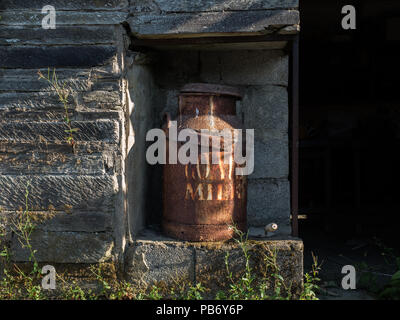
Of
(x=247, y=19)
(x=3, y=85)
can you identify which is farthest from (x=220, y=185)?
(x=3, y=85)

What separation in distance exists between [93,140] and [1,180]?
674 mm

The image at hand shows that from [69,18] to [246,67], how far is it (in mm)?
1407

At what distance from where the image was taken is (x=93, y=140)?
304cm

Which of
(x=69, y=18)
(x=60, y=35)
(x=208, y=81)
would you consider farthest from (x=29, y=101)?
(x=208, y=81)

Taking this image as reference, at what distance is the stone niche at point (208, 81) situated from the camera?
304 centimetres

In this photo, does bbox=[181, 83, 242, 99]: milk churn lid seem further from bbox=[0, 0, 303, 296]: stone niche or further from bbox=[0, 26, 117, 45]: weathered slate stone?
bbox=[0, 26, 117, 45]: weathered slate stone

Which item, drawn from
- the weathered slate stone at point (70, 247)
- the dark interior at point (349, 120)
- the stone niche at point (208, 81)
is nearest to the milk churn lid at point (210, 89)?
the stone niche at point (208, 81)

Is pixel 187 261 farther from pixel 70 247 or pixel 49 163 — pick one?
pixel 49 163

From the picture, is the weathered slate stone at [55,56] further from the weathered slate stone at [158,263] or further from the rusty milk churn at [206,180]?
the weathered slate stone at [158,263]

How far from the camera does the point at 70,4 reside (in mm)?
3057

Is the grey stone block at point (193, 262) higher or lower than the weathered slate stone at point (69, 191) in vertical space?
lower

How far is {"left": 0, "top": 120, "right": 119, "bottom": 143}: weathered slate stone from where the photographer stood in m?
3.03

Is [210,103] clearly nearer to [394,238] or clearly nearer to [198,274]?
[198,274]

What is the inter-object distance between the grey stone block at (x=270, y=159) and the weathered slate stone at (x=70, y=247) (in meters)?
1.30
